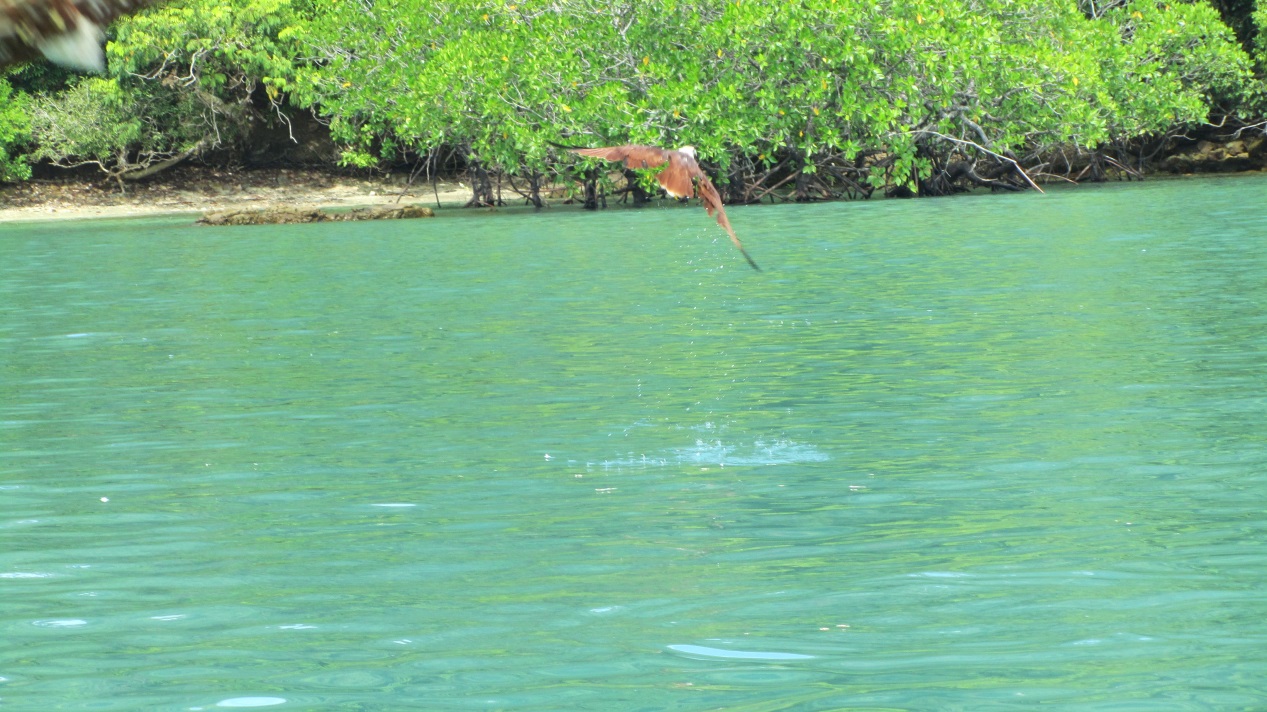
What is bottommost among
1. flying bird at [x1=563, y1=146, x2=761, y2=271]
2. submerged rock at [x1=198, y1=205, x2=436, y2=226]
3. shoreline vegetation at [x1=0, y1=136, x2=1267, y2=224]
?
shoreline vegetation at [x1=0, y1=136, x2=1267, y2=224]

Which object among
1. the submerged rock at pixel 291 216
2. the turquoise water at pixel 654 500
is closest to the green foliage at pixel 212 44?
the submerged rock at pixel 291 216

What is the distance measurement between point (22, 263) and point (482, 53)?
10.5 meters

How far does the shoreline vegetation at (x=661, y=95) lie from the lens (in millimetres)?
28016

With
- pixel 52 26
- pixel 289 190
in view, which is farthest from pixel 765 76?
pixel 52 26

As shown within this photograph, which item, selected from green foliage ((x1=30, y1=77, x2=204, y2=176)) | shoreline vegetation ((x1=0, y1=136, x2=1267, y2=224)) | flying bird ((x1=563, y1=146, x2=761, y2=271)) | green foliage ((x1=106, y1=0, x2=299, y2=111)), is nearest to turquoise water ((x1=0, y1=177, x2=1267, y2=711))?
flying bird ((x1=563, y1=146, x2=761, y2=271))

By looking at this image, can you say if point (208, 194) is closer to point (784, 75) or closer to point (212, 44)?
point (212, 44)

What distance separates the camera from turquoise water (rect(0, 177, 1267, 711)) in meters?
4.71

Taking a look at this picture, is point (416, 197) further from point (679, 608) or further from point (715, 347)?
point (679, 608)

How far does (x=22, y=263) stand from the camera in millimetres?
22594

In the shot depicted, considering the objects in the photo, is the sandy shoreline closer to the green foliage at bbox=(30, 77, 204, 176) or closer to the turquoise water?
the green foliage at bbox=(30, 77, 204, 176)

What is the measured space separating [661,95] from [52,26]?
26.4 meters

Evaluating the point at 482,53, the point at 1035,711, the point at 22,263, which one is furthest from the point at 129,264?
the point at 1035,711

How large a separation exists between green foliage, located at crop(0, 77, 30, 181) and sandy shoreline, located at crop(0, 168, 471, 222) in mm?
858

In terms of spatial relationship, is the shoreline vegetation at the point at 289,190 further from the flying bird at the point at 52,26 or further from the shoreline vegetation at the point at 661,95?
the flying bird at the point at 52,26
